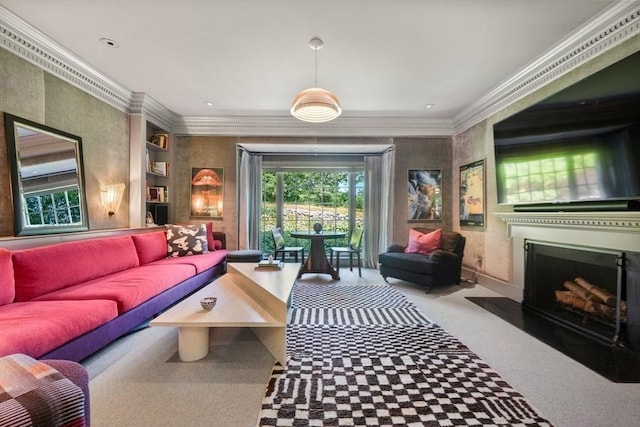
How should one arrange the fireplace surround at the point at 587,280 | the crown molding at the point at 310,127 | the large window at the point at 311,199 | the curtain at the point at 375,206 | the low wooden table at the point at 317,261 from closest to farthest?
the fireplace surround at the point at 587,280, the low wooden table at the point at 317,261, the crown molding at the point at 310,127, the curtain at the point at 375,206, the large window at the point at 311,199

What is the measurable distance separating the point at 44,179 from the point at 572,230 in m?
5.14

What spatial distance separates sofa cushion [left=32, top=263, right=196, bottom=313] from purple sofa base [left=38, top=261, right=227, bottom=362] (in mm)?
58

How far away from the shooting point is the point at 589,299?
2607mm

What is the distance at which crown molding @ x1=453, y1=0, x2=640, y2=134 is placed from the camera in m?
2.21


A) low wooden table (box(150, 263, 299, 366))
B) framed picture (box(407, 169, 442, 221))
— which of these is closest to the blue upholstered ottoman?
low wooden table (box(150, 263, 299, 366))

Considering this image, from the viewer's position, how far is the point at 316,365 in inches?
78.1

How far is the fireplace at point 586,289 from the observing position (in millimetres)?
2240

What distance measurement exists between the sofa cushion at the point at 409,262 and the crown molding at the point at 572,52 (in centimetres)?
227

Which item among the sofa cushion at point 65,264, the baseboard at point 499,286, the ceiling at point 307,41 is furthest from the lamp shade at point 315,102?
the baseboard at point 499,286

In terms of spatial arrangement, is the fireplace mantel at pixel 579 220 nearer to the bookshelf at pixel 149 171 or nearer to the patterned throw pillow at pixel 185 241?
the patterned throw pillow at pixel 185 241

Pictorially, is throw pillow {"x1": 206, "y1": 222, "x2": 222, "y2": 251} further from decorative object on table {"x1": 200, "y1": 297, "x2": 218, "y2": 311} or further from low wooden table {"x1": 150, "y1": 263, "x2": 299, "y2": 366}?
decorative object on table {"x1": 200, "y1": 297, "x2": 218, "y2": 311}

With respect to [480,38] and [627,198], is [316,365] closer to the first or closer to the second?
[627,198]

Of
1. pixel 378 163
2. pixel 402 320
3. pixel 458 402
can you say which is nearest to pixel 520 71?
pixel 378 163

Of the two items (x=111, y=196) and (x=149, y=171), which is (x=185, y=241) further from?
(x=149, y=171)
